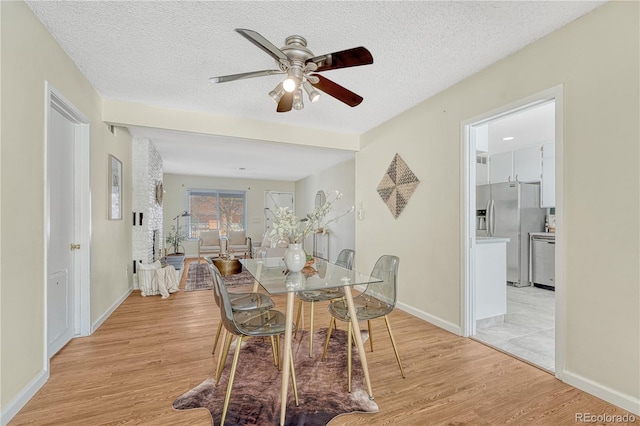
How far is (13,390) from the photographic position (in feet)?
5.44

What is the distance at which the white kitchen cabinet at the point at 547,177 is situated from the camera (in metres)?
4.74

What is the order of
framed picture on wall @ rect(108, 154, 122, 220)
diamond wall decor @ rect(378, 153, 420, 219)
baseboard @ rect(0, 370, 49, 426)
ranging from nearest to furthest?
baseboard @ rect(0, 370, 49, 426)
framed picture on wall @ rect(108, 154, 122, 220)
diamond wall decor @ rect(378, 153, 420, 219)

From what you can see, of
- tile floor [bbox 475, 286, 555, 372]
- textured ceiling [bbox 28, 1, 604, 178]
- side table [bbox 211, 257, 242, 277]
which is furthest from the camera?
side table [bbox 211, 257, 242, 277]

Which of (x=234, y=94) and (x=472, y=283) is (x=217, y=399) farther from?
(x=234, y=94)

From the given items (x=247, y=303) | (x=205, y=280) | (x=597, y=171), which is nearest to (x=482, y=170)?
(x=597, y=171)

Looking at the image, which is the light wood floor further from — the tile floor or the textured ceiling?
the textured ceiling

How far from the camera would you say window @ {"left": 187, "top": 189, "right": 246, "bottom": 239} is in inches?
338

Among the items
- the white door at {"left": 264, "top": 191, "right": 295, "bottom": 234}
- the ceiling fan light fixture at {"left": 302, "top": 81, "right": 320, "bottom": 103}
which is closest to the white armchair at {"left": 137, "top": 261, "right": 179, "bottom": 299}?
the ceiling fan light fixture at {"left": 302, "top": 81, "right": 320, "bottom": 103}

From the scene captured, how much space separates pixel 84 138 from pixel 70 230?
0.87 meters

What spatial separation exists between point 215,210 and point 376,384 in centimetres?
786

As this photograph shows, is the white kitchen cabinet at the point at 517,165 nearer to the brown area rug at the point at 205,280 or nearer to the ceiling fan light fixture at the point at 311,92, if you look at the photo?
the ceiling fan light fixture at the point at 311,92

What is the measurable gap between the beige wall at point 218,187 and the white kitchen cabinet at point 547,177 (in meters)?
6.94

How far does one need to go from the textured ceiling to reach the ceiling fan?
0.96 feet

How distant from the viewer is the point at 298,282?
2.02 m
